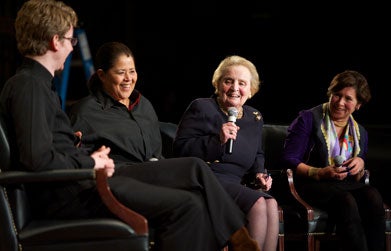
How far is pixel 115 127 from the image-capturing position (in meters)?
3.25

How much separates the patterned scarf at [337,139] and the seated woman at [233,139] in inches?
17.2

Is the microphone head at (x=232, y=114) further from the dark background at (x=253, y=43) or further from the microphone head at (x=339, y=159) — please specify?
the dark background at (x=253, y=43)

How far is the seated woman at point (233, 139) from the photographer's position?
3105mm

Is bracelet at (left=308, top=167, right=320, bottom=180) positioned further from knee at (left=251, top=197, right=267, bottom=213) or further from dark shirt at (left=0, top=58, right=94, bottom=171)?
dark shirt at (left=0, top=58, right=94, bottom=171)

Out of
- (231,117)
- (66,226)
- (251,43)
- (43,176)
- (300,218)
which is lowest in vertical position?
(300,218)

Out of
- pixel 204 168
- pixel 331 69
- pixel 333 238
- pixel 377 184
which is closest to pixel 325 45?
pixel 331 69

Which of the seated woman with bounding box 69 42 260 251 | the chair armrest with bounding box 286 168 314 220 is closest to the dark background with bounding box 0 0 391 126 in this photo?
the chair armrest with bounding box 286 168 314 220

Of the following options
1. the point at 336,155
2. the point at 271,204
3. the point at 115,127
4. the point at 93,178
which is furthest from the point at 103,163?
the point at 336,155

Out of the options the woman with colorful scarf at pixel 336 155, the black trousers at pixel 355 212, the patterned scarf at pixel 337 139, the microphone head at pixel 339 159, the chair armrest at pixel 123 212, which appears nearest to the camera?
the chair armrest at pixel 123 212

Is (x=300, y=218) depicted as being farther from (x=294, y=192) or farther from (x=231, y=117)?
(x=231, y=117)

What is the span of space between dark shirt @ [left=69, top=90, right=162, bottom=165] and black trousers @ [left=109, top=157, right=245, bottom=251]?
51 cm

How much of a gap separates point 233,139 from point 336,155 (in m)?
0.76

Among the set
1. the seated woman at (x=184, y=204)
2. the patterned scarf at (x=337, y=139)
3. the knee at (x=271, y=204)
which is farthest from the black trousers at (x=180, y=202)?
the patterned scarf at (x=337, y=139)

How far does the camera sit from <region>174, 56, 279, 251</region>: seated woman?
311 centimetres
